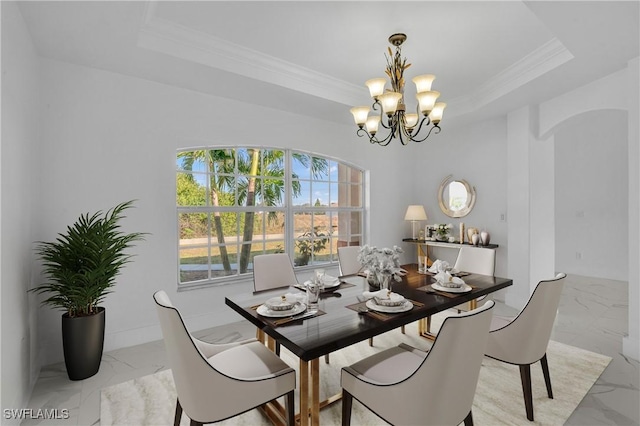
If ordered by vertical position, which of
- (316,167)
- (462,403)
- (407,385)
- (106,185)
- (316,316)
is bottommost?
(462,403)

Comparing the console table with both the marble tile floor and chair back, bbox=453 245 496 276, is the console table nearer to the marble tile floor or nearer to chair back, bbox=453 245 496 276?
the marble tile floor

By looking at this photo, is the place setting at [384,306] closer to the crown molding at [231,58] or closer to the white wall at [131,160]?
the white wall at [131,160]

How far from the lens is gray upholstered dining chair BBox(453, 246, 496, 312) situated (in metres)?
3.01

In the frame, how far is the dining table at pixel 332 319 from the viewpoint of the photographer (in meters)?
1.56

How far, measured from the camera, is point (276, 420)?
6.33 ft

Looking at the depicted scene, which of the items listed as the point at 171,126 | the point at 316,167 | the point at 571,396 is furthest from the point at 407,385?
the point at 316,167

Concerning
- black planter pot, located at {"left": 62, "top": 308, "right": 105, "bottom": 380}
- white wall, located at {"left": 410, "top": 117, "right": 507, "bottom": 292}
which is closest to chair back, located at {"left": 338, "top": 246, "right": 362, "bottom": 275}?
black planter pot, located at {"left": 62, "top": 308, "right": 105, "bottom": 380}

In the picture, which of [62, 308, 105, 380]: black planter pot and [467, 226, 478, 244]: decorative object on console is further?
[467, 226, 478, 244]: decorative object on console

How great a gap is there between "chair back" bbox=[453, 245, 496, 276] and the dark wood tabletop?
0.39 meters

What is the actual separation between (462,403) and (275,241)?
3036mm

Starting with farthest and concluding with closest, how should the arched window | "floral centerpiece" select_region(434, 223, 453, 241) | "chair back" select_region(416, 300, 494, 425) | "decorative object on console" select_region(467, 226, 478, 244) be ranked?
"floral centerpiece" select_region(434, 223, 453, 241) → "decorative object on console" select_region(467, 226, 478, 244) → the arched window → "chair back" select_region(416, 300, 494, 425)

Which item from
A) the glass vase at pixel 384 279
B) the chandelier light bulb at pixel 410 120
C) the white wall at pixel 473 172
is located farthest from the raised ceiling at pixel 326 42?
the glass vase at pixel 384 279

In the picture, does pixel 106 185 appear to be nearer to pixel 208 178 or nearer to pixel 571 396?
pixel 208 178

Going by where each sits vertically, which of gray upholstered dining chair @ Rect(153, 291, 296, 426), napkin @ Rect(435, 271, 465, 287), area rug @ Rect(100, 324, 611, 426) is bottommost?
area rug @ Rect(100, 324, 611, 426)
